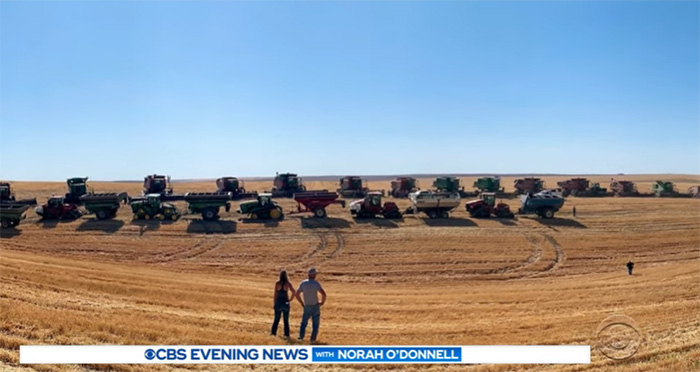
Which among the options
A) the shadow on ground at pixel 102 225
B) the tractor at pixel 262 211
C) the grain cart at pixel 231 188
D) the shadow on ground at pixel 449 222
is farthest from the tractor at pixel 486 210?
the shadow on ground at pixel 102 225

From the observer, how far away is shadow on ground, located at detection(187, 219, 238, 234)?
3734cm

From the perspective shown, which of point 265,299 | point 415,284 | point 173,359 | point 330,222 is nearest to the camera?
point 173,359

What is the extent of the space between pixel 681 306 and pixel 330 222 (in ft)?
94.2

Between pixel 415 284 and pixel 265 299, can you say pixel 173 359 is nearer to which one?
pixel 265 299

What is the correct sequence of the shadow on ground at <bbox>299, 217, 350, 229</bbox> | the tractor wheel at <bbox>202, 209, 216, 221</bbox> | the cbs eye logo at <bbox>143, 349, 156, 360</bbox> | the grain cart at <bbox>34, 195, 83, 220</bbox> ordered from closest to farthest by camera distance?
1. the cbs eye logo at <bbox>143, 349, 156, 360</bbox>
2. the shadow on ground at <bbox>299, 217, 350, 229</bbox>
3. the grain cart at <bbox>34, 195, 83, 220</bbox>
4. the tractor wheel at <bbox>202, 209, 216, 221</bbox>

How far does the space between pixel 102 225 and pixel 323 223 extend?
1819 centimetres

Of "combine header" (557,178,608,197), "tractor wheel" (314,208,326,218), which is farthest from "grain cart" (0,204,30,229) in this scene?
"combine header" (557,178,608,197)

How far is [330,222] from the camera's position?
4069 cm

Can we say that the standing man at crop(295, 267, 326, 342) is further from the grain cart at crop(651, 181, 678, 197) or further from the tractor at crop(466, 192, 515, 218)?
the grain cart at crop(651, 181, 678, 197)

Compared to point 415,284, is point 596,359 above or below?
above

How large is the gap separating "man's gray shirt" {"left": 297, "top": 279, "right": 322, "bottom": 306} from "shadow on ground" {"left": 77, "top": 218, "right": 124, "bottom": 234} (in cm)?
3040

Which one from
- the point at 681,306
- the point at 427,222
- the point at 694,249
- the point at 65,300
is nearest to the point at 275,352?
the point at 65,300

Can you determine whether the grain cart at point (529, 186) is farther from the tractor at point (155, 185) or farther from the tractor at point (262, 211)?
the tractor at point (155, 185)

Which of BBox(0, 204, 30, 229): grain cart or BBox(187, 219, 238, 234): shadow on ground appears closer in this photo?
BBox(0, 204, 30, 229): grain cart
